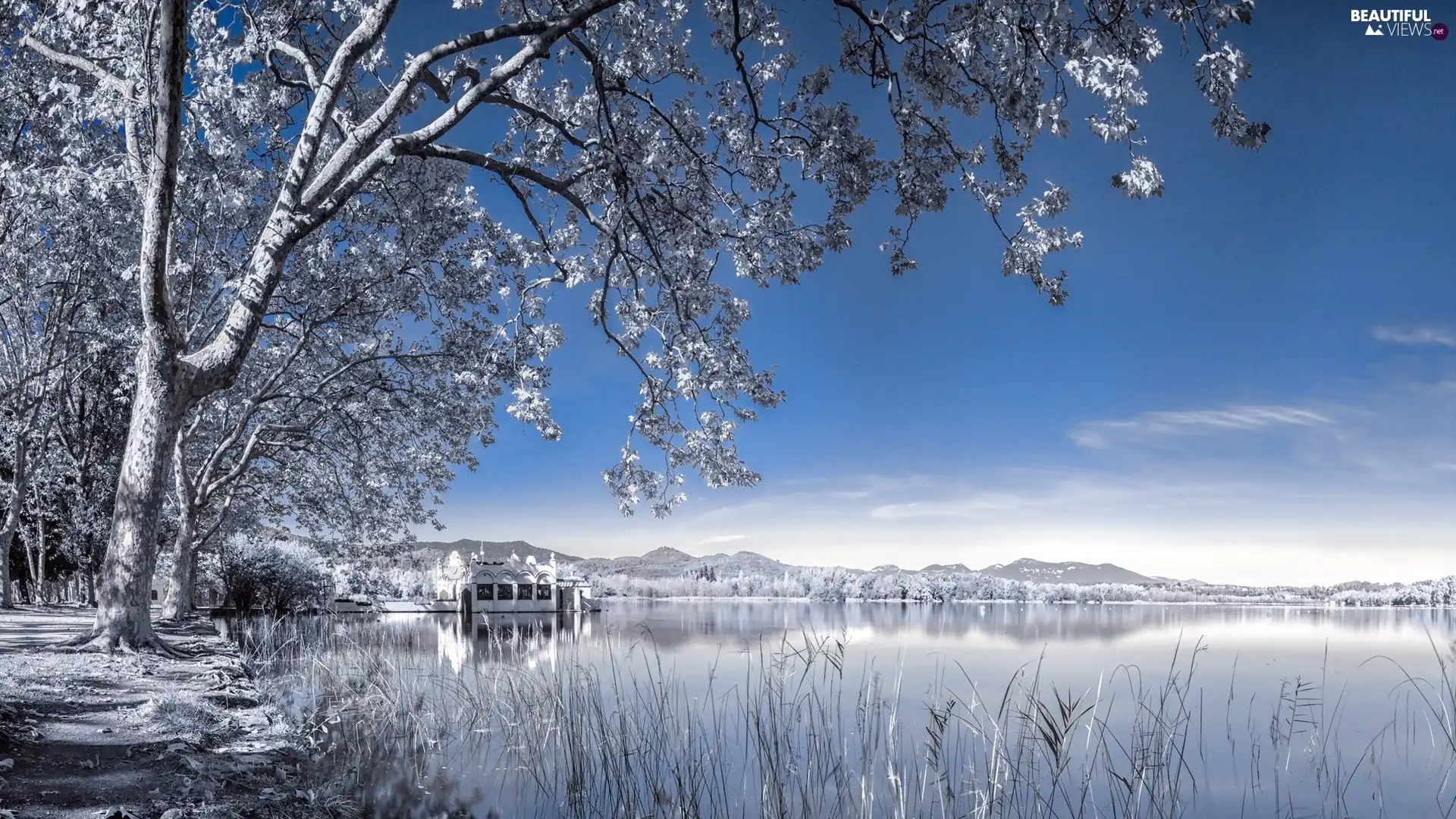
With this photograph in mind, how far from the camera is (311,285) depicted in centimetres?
1414

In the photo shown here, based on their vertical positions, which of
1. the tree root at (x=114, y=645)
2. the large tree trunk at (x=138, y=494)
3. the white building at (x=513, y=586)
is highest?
the large tree trunk at (x=138, y=494)

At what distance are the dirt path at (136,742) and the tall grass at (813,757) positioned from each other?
3.45 feet

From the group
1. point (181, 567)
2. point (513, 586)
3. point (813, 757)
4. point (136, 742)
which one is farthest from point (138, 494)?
point (513, 586)

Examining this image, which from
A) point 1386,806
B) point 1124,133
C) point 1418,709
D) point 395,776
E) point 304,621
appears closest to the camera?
point 1124,133

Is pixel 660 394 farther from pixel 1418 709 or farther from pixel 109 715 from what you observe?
pixel 1418 709

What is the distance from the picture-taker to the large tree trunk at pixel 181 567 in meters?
16.3

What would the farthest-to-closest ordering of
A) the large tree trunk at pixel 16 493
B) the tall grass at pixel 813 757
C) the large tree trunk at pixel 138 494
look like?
the large tree trunk at pixel 16 493 < the large tree trunk at pixel 138 494 < the tall grass at pixel 813 757

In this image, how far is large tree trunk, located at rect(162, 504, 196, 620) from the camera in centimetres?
1627

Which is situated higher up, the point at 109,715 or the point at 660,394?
the point at 660,394

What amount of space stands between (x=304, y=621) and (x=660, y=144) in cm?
2071

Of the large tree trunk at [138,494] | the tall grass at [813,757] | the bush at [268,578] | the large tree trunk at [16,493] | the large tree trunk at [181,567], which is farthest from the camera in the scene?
the bush at [268,578]

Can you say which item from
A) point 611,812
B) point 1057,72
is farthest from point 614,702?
point 1057,72

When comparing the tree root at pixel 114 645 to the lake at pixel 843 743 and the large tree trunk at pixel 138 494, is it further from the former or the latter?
the lake at pixel 843 743

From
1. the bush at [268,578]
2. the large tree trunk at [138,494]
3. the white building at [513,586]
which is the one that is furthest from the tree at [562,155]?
the white building at [513,586]
